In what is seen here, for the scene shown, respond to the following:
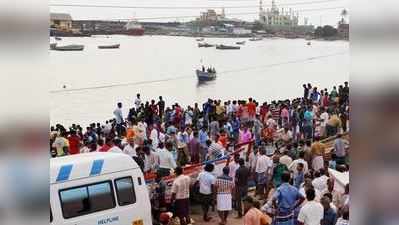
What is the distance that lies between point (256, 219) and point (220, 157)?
9.39ft

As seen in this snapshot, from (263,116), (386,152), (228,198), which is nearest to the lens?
(386,152)

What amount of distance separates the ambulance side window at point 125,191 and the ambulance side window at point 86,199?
0.08m

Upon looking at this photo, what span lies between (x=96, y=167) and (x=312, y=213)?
204cm

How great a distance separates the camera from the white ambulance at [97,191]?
5395mm

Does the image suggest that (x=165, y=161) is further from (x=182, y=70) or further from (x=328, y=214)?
(x=182, y=70)

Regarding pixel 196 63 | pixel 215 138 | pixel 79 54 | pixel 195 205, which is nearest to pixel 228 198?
pixel 195 205

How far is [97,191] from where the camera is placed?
569 cm

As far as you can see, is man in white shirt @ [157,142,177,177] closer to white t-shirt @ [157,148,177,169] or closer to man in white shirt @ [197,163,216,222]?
white t-shirt @ [157,148,177,169]

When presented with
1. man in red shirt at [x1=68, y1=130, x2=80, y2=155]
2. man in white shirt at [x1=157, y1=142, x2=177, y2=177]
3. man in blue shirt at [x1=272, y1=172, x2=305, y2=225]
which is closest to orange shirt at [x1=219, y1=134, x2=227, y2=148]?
man in white shirt at [x1=157, y1=142, x2=177, y2=177]

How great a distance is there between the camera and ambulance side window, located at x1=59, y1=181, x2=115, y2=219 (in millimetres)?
5430

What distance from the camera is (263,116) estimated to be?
1190cm

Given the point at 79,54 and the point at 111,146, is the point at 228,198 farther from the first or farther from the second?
the point at 79,54

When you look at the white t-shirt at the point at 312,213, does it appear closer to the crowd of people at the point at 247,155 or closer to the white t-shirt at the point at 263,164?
the crowd of people at the point at 247,155

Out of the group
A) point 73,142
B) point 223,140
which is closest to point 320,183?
point 223,140
